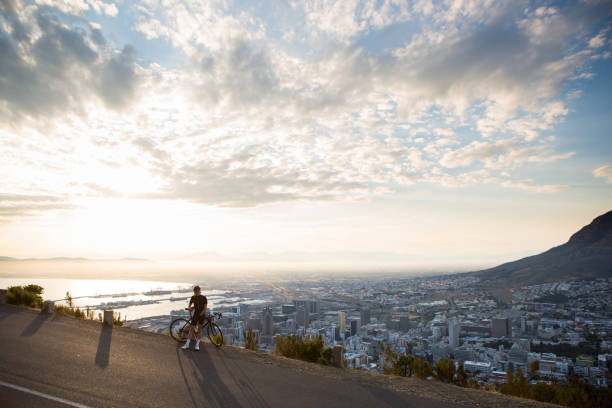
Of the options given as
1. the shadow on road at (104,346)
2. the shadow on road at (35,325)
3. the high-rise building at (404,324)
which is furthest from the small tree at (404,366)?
the high-rise building at (404,324)

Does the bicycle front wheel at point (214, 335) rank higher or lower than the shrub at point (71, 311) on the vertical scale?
lower

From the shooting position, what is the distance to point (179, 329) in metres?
9.22

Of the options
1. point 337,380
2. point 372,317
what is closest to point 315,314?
point 372,317

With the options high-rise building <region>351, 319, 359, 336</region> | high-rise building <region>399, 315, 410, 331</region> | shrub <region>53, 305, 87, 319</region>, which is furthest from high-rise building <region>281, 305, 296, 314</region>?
shrub <region>53, 305, 87, 319</region>

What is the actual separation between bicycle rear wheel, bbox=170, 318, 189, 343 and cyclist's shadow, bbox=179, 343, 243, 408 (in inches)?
39.7

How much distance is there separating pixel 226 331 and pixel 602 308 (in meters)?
29.8

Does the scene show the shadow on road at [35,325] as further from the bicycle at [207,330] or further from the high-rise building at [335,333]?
the high-rise building at [335,333]

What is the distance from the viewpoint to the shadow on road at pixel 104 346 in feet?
22.5

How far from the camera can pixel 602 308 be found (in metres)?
26.4

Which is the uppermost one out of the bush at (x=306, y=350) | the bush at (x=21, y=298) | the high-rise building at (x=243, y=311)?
the bush at (x=21, y=298)

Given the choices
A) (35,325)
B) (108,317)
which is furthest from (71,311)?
(108,317)

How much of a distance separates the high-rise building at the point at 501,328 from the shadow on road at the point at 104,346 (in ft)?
66.2

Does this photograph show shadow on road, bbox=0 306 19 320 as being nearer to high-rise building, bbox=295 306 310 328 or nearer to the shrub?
the shrub

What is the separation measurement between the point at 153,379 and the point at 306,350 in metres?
3.93
